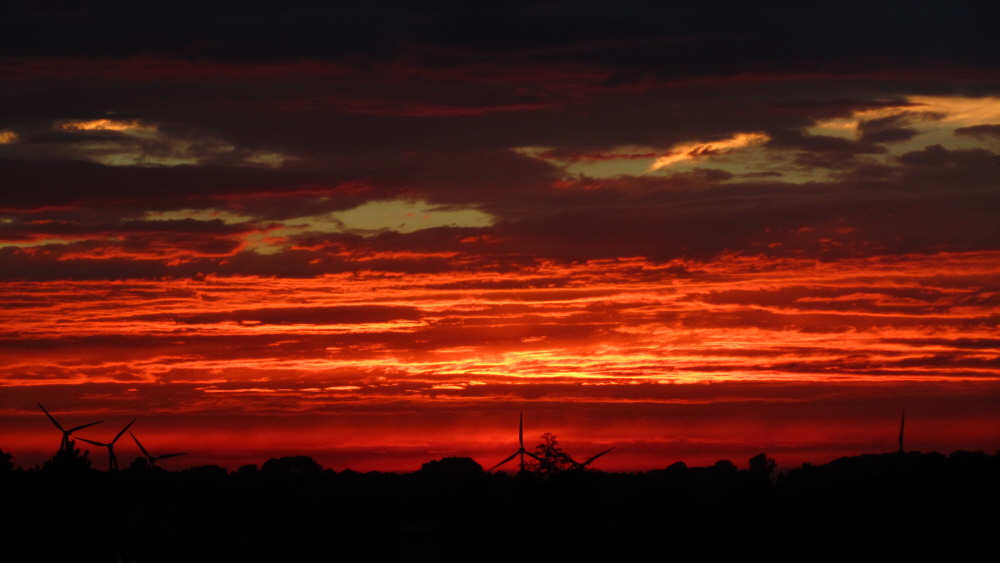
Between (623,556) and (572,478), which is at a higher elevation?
(572,478)

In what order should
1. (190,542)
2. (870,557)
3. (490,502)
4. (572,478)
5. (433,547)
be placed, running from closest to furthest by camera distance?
(870,557) → (572,478) → (490,502) → (433,547) → (190,542)

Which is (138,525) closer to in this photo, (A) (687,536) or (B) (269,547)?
(B) (269,547)

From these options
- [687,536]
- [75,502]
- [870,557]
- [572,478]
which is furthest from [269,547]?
[870,557]

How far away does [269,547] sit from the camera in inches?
6314

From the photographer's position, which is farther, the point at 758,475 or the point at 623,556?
the point at 758,475

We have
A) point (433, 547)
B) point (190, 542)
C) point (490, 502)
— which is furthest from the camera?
point (190, 542)

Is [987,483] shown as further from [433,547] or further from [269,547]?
[269,547]

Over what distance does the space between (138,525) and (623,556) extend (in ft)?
375

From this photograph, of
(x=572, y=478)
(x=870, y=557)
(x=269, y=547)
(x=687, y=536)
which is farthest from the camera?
(x=269, y=547)

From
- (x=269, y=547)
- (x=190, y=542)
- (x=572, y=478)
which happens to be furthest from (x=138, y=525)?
(x=572, y=478)

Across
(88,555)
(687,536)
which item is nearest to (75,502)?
(88,555)

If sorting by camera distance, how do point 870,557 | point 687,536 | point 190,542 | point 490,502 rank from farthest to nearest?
1. point 190,542
2. point 490,502
3. point 687,536
4. point 870,557

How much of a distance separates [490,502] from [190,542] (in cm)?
8424

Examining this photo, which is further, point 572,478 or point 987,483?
point 572,478
